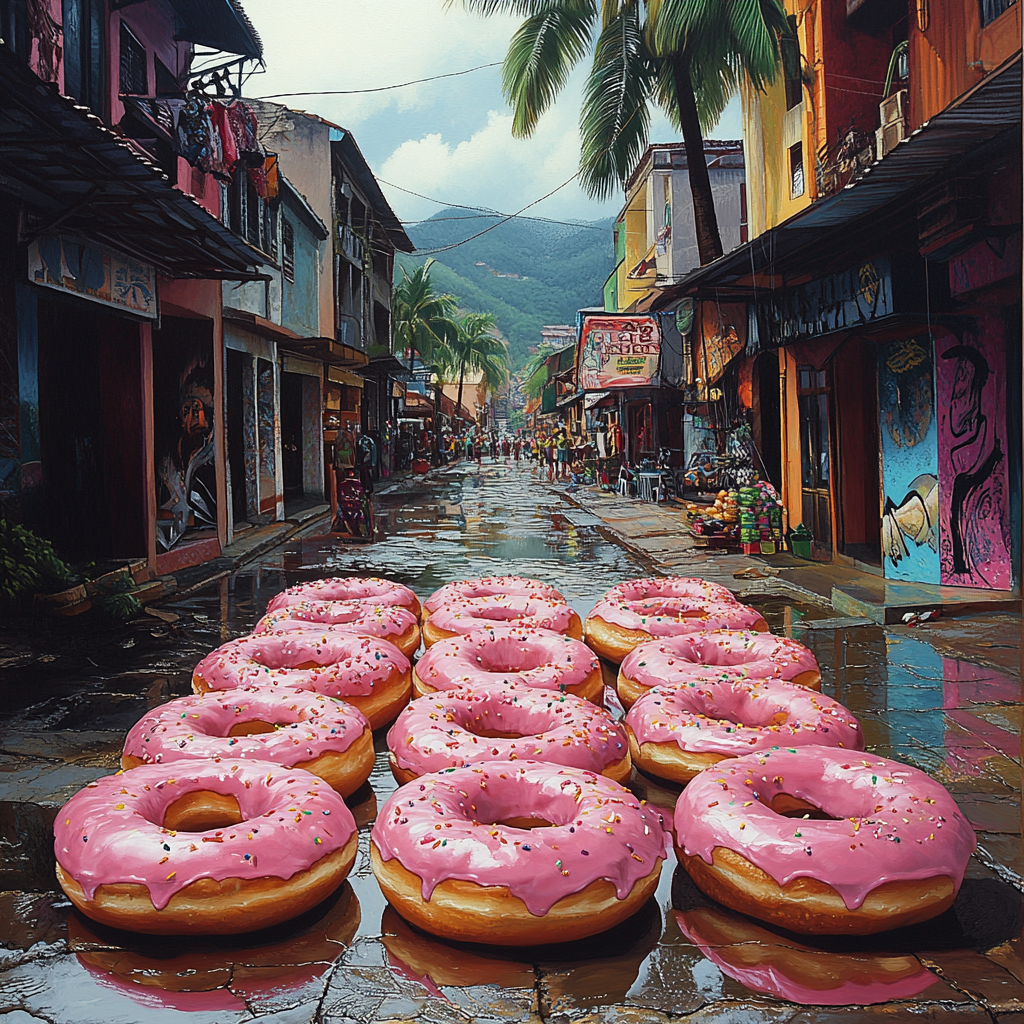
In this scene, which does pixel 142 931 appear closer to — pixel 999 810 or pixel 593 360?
pixel 999 810

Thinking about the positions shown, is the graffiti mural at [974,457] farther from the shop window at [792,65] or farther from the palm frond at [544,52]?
the palm frond at [544,52]

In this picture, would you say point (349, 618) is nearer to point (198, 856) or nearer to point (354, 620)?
point (354, 620)

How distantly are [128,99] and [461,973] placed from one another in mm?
12257

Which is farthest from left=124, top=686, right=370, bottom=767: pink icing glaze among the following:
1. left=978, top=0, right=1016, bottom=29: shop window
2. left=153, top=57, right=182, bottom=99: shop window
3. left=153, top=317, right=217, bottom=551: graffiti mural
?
left=153, top=57, right=182, bottom=99: shop window

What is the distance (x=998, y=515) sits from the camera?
32.2 ft

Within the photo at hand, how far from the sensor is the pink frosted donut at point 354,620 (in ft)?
22.6

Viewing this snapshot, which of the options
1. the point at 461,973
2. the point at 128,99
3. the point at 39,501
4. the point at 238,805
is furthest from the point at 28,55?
the point at 461,973

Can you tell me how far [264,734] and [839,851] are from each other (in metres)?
2.98

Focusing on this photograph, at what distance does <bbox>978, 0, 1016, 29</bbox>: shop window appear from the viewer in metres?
9.59

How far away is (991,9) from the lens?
9.86m

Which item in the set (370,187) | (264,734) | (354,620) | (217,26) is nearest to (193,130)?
(217,26)

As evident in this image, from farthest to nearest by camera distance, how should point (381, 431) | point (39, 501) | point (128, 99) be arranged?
point (381, 431) → point (128, 99) → point (39, 501)

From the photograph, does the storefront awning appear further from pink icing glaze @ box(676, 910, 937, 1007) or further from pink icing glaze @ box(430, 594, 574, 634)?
pink icing glaze @ box(676, 910, 937, 1007)

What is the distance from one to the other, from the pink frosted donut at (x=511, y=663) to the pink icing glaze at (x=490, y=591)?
1.22 meters
